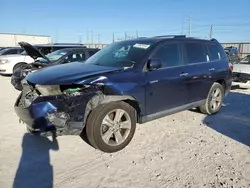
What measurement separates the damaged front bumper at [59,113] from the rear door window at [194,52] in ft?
7.98

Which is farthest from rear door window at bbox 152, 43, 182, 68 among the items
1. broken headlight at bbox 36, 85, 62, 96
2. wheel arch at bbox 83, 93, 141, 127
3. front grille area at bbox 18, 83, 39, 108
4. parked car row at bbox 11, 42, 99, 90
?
parked car row at bbox 11, 42, 99, 90

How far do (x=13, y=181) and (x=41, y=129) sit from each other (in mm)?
769

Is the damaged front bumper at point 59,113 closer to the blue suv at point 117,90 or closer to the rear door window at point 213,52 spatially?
the blue suv at point 117,90

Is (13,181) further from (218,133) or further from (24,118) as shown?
(218,133)

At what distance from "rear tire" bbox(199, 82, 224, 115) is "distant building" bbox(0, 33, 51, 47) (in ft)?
158

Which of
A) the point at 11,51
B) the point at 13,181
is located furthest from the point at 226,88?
the point at 11,51

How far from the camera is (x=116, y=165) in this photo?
3.37 metres

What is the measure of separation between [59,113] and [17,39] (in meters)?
51.0

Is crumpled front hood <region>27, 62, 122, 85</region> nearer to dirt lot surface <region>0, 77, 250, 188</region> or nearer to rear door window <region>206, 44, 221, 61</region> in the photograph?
dirt lot surface <region>0, 77, 250, 188</region>

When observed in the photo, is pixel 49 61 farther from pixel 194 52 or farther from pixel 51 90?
pixel 194 52

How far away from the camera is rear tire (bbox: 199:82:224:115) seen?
564 cm

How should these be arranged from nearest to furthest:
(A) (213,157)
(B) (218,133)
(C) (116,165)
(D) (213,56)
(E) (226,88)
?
(C) (116,165), (A) (213,157), (B) (218,133), (D) (213,56), (E) (226,88)

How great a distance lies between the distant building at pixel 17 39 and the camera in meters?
46.9

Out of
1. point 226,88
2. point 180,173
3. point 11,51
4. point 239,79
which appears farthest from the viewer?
point 11,51
